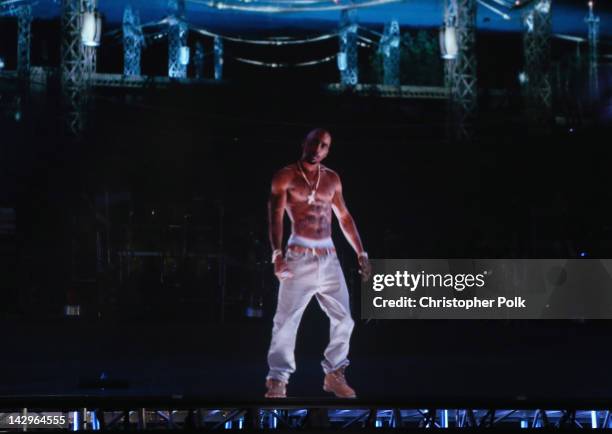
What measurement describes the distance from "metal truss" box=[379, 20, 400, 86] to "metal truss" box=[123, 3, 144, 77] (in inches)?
66.5

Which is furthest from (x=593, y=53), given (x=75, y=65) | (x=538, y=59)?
(x=75, y=65)

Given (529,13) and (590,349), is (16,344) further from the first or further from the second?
(529,13)

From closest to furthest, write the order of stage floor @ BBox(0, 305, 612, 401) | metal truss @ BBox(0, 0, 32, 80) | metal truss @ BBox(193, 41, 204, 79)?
stage floor @ BBox(0, 305, 612, 401) < metal truss @ BBox(0, 0, 32, 80) < metal truss @ BBox(193, 41, 204, 79)

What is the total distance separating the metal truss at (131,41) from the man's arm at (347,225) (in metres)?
1.69

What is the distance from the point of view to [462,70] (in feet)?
20.1

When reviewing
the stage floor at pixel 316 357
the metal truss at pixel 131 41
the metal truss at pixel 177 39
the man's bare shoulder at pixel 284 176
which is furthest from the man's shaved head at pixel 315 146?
the metal truss at pixel 131 41

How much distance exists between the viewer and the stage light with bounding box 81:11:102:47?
233 inches

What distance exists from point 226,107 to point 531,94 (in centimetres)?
218

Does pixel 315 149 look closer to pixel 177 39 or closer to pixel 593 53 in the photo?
pixel 177 39

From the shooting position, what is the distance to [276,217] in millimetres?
5578

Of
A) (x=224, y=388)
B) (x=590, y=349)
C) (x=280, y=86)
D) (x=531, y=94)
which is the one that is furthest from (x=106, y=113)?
(x=590, y=349)

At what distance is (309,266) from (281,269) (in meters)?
0.18

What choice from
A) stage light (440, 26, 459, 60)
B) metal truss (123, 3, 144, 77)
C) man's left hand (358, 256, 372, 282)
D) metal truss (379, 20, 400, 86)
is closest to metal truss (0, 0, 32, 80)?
metal truss (123, 3, 144, 77)

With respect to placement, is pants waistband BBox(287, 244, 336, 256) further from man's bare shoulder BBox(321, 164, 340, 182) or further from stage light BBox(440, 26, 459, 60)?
stage light BBox(440, 26, 459, 60)
